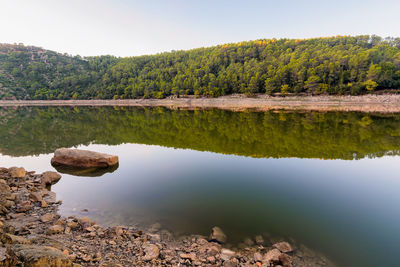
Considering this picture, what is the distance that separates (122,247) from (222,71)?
10407 cm

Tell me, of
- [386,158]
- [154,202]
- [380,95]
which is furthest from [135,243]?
[380,95]

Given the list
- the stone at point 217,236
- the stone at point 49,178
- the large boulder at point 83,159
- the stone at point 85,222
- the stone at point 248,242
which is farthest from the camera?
the large boulder at point 83,159

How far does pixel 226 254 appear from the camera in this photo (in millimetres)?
4992

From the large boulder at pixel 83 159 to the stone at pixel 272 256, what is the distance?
1049 cm

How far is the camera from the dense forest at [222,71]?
A: 205 ft

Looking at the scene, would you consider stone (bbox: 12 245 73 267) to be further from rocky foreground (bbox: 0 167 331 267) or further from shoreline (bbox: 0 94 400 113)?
shoreline (bbox: 0 94 400 113)

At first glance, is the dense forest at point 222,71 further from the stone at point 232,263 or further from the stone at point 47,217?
the stone at point 47,217

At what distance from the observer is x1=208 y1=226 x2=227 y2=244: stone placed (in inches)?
216

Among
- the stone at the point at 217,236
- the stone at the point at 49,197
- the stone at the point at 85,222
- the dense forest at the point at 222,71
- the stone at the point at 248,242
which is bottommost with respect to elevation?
the stone at the point at 49,197

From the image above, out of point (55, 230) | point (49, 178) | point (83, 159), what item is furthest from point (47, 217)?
point (83, 159)

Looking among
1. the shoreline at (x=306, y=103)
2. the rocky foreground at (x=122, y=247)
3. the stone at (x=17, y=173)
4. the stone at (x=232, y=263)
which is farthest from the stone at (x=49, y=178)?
the shoreline at (x=306, y=103)

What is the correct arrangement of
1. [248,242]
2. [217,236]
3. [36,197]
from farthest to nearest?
[36,197]
[217,236]
[248,242]

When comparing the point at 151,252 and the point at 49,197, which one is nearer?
the point at 151,252

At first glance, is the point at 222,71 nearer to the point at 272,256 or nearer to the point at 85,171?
the point at 85,171
